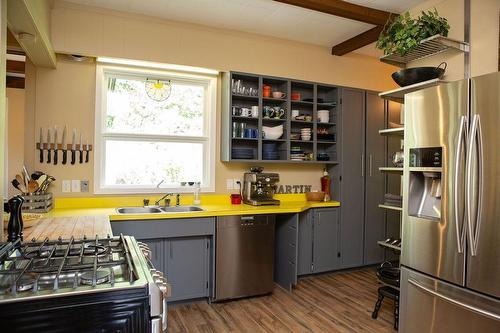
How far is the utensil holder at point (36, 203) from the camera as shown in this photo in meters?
2.69

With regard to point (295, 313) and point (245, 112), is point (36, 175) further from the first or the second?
point (295, 313)

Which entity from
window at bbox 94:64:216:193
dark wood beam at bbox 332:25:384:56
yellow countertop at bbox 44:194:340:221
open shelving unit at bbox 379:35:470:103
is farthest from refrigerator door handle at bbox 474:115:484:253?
window at bbox 94:64:216:193

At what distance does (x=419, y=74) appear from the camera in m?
2.47

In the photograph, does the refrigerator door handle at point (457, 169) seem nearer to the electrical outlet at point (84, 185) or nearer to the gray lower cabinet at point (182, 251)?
the gray lower cabinet at point (182, 251)

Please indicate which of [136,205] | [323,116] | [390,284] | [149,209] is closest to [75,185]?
[136,205]

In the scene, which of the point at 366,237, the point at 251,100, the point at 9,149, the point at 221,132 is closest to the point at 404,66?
the point at 251,100

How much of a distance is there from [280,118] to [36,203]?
8.23ft

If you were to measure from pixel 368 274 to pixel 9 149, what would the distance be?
4051 mm

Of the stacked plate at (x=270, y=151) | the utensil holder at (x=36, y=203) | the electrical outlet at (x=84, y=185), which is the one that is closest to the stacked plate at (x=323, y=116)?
the stacked plate at (x=270, y=151)

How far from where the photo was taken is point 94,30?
3119mm

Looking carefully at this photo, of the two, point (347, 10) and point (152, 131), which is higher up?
point (347, 10)

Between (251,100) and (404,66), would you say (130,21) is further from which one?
(404,66)

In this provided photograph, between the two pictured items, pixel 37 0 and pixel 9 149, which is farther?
pixel 9 149

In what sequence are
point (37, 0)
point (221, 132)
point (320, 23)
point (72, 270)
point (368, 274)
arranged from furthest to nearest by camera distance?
point (368, 274)
point (221, 132)
point (320, 23)
point (37, 0)
point (72, 270)
